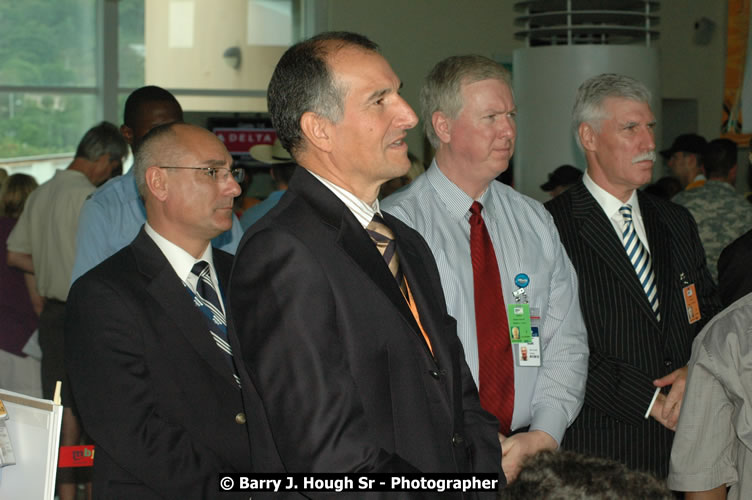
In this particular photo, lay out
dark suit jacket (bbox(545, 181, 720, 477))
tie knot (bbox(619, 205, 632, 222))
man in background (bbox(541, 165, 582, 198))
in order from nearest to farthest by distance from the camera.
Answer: dark suit jacket (bbox(545, 181, 720, 477)), tie knot (bbox(619, 205, 632, 222)), man in background (bbox(541, 165, 582, 198))

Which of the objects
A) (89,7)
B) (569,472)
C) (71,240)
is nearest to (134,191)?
(71,240)

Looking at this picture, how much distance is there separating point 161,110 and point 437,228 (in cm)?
157

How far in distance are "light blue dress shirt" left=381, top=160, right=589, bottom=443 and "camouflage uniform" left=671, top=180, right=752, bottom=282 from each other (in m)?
3.04

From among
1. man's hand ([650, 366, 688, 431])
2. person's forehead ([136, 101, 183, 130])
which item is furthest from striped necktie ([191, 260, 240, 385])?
man's hand ([650, 366, 688, 431])

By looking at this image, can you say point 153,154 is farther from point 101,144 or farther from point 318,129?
point 101,144

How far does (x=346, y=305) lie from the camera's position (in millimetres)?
1747

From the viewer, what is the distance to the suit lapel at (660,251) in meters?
3.12

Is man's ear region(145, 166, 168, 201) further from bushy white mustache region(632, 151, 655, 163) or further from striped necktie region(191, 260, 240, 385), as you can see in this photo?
bushy white mustache region(632, 151, 655, 163)

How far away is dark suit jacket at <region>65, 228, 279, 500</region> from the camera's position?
2.39 metres

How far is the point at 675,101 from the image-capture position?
45.0ft

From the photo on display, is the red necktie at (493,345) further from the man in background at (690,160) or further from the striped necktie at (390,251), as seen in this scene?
the man in background at (690,160)

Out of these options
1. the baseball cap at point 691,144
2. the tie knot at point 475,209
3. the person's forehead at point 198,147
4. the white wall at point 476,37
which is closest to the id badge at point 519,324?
the tie knot at point 475,209

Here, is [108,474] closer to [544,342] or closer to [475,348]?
[475,348]

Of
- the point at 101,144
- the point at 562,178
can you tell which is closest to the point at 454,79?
the point at 101,144
